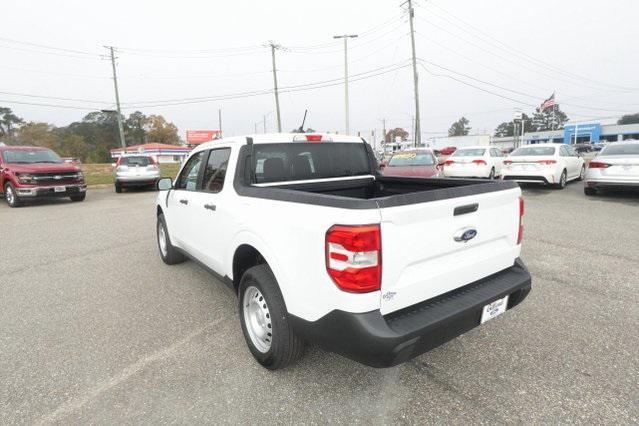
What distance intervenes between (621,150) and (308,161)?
33.1ft

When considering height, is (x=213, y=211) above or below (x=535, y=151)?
below

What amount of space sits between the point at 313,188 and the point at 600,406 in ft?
8.65

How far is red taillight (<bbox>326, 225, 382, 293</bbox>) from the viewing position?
1995mm

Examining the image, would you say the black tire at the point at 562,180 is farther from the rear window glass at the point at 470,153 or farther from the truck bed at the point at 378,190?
the truck bed at the point at 378,190

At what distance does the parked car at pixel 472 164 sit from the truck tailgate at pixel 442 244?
11492 millimetres

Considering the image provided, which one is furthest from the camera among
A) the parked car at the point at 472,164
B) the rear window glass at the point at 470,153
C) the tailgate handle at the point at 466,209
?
the rear window glass at the point at 470,153

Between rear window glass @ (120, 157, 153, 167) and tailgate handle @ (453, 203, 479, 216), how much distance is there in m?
16.0

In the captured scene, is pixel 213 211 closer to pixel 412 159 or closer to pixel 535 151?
pixel 412 159

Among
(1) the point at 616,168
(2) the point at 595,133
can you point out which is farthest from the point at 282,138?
(2) the point at 595,133

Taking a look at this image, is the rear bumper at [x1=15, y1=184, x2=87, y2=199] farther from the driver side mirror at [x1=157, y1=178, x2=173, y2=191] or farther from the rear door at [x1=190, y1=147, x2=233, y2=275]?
the rear door at [x1=190, y1=147, x2=233, y2=275]

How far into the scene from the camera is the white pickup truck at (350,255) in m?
2.05

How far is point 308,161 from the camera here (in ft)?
11.9

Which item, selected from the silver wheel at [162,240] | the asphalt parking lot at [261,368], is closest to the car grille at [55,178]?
the asphalt parking lot at [261,368]

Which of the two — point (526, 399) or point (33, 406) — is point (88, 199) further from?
point (526, 399)
